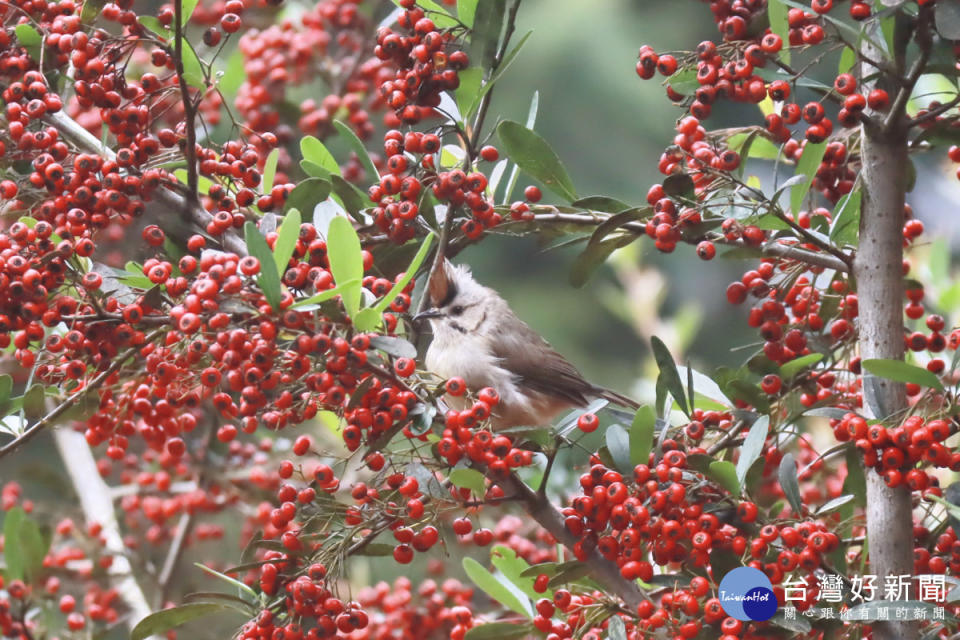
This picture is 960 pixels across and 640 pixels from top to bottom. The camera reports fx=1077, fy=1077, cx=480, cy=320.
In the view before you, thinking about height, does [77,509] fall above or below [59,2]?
below

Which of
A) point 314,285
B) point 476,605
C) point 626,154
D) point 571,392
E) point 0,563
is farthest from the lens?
point 626,154

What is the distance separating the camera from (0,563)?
11.7 feet

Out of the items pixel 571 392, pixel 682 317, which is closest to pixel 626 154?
pixel 682 317

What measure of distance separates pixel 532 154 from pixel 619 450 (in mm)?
553

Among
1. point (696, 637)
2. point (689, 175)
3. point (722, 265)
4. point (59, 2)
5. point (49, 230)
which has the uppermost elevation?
point (722, 265)

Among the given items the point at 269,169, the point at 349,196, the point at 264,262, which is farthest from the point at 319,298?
the point at 269,169

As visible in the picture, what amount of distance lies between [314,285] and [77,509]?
2005 mm

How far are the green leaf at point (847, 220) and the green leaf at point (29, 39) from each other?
148 centimetres

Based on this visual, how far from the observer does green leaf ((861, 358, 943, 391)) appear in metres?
1.68

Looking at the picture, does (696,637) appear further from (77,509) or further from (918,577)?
(77,509)

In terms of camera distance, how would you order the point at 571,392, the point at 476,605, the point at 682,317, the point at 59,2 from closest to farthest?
the point at 59,2
the point at 476,605
the point at 571,392
the point at 682,317

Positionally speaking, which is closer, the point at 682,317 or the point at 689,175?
the point at 689,175

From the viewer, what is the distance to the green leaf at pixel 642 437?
5.88 feet

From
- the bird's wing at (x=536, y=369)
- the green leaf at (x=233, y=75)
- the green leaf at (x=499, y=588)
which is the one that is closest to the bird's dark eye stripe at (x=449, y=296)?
the bird's wing at (x=536, y=369)
